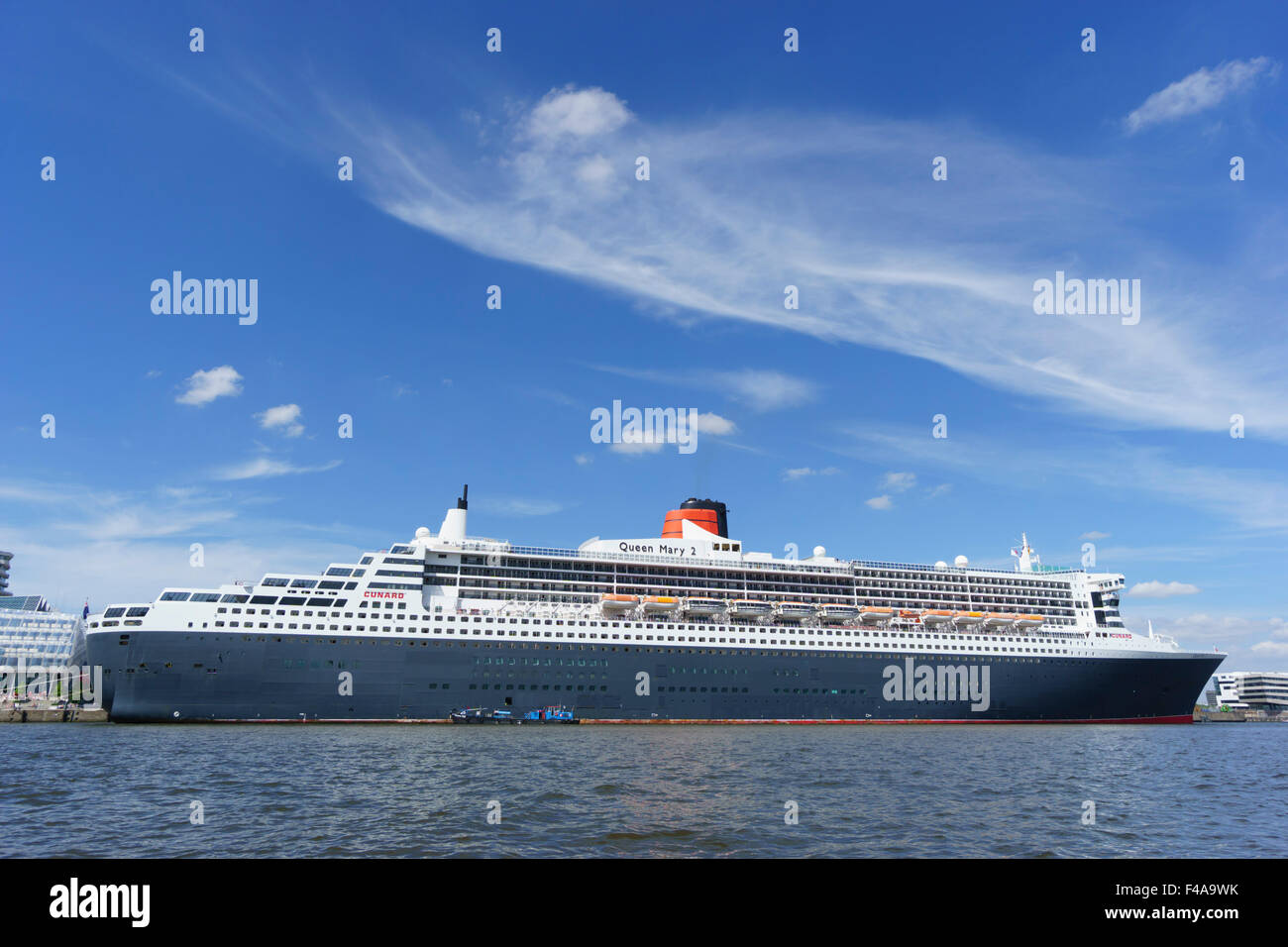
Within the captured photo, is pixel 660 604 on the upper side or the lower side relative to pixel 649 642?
upper

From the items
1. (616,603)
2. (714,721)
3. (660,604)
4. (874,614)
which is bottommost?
(714,721)

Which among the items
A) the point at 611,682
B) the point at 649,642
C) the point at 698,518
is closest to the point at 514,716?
the point at 611,682

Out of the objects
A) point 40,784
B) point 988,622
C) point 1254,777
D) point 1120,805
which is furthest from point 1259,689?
point 40,784

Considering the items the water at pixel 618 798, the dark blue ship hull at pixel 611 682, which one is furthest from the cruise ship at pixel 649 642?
the water at pixel 618 798

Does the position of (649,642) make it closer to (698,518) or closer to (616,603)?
(616,603)

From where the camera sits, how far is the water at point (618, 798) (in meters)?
17.3

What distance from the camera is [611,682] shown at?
2298 inches

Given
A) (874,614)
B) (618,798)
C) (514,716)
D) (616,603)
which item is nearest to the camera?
(618,798)

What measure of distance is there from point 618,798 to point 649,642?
37.6 m

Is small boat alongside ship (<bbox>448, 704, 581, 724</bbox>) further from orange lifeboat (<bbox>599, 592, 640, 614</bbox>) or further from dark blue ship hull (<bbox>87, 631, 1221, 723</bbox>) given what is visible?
orange lifeboat (<bbox>599, 592, 640, 614</bbox>)

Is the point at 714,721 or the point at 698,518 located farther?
the point at 698,518

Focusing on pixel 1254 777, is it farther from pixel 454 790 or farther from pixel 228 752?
pixel 228 752

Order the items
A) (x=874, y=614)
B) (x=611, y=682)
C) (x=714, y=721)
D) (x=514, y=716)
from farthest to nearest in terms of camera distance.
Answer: (x=874, y=614) < (x=714, y=721) < (x=611, y=682) < (x=514, y=716)

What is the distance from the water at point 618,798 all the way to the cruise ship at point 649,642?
35.0 feet
